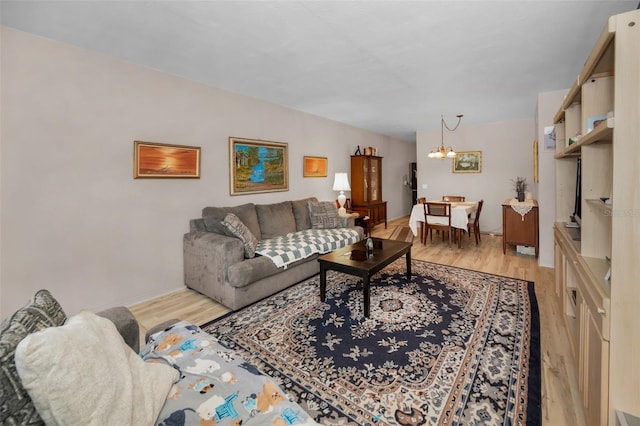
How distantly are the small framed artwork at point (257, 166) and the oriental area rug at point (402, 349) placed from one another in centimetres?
169

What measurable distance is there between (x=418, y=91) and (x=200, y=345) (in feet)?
12.8

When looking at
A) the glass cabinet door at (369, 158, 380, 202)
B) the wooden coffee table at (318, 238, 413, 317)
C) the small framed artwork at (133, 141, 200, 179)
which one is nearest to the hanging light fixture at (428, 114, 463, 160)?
the glass cabinet door at (369, 158, 380, 202)

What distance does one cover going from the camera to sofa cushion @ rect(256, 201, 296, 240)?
4.16m

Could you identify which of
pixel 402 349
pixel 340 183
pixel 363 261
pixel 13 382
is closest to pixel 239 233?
pixel 363 261

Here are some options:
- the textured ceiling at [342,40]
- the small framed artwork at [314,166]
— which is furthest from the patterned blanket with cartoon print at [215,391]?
the small framed artwork at [314,166]

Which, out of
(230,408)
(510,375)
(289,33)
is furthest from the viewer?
(289,33)

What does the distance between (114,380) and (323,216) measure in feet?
12.8

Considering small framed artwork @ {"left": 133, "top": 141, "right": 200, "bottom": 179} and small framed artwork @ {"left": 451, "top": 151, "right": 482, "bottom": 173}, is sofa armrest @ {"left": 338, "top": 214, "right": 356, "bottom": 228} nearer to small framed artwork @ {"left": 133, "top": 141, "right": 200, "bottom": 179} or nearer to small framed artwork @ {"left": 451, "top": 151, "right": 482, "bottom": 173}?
small framed artwork @ {"left": 133, "top": 141, "right": 200, "bottom": 179}

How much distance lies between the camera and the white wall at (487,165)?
6.10 meters

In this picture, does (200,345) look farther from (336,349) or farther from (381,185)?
(381,185)

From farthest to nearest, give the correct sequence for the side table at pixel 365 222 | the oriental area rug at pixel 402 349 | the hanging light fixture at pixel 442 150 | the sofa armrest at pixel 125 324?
the side table at pixel 365 222
the hanging light fixture at pixel 442 150
the oriental area rug at pixel 402 349
the sofa armrest at pixel 125 324

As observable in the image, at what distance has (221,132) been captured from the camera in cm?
388

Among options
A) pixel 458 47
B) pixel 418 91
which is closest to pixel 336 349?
pixel 458 47

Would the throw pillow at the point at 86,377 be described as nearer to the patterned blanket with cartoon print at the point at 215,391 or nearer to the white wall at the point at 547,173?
the patterned blanket with cartoon print at the point at 215,391
